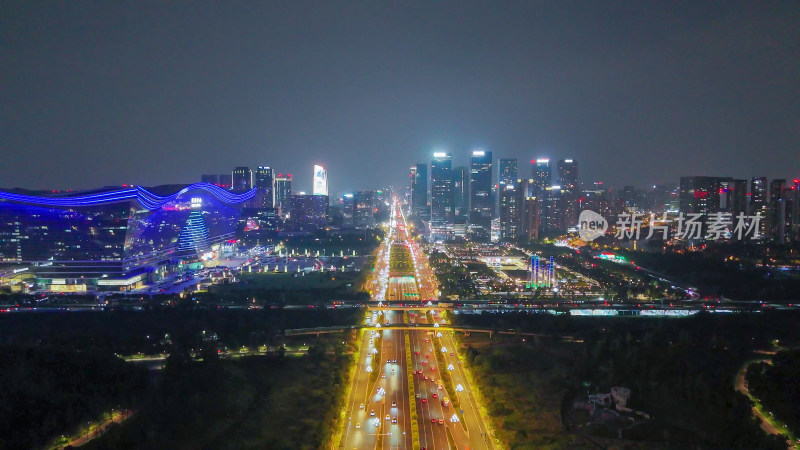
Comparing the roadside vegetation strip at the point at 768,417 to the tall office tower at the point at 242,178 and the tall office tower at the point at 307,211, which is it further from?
the tall office tower at the point at 242,178

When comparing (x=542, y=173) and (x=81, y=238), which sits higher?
(x=542, y=173)

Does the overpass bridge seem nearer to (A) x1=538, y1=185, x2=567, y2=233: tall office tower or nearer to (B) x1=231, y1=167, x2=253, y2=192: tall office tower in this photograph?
(A) x1=538, y1=185, x2=567, y2=233: tall office tower

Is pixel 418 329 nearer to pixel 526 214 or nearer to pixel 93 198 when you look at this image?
pixel 93 198

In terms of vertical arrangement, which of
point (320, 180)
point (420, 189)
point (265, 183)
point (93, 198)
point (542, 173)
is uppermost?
point (542, 173)

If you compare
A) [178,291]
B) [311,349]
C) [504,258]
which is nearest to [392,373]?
[311,349]

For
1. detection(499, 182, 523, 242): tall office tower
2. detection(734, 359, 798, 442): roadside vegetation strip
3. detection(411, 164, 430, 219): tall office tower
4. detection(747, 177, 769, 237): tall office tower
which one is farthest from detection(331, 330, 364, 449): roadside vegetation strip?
detection(411, 164, 430, 219): tall office tower

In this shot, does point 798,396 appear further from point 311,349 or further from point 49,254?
point 49,254
